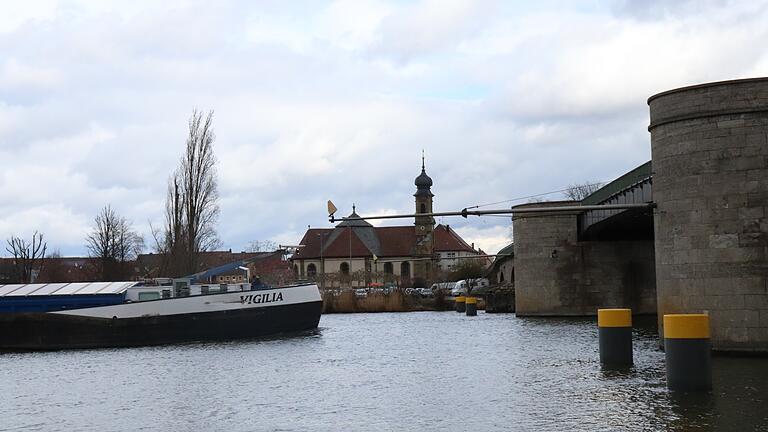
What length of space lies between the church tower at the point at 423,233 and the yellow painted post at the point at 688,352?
110642mm

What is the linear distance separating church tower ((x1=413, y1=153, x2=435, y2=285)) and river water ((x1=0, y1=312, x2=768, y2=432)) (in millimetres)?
93353

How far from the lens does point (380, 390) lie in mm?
21703

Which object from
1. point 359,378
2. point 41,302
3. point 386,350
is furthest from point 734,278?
point 41,302

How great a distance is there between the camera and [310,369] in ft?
89.1

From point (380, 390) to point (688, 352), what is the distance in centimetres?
662

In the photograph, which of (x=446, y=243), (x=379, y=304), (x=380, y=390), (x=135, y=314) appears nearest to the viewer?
(x=380, y=390)

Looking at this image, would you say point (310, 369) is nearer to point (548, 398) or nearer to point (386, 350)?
point (386, 350)

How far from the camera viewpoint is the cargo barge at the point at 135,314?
4038 cm

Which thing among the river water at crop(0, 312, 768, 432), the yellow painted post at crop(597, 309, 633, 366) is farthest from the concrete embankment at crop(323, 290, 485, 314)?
the yellow painted post at crop(597, 309, 633, 366)

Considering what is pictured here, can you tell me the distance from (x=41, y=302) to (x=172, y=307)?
5639mm

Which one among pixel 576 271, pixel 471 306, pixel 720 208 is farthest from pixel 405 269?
pixel 720 208

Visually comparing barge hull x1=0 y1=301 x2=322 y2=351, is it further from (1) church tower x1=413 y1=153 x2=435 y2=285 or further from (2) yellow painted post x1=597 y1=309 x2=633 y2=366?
(1) church tower x1=413 y1=153 x2=435 y2=285

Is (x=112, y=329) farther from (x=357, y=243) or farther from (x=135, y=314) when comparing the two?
(x=357, y=243)

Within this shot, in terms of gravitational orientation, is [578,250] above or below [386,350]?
above
